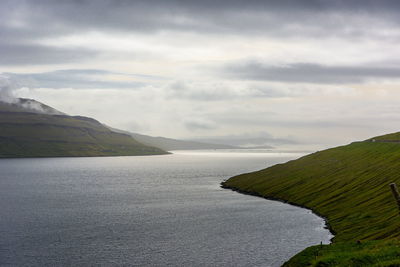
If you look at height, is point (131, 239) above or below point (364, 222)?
below

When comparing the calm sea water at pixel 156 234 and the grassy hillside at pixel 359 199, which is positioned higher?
the grassy hillside at pixel 359 199

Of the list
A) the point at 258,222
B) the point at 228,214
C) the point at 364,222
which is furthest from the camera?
the point at 228,214

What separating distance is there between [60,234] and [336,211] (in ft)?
301

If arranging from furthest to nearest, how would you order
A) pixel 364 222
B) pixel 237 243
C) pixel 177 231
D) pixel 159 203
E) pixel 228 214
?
pixel 159 203 < pixel 228 214 < pixel 177 231 < pixel 364 222 < pixel 237 243

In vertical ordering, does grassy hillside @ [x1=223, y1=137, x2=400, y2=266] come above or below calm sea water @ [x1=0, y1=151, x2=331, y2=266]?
above

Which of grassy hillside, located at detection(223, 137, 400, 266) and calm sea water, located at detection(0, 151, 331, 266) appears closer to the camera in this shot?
calm sea water, located at detection(0, 151, 331, 266)

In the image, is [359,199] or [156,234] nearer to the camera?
[156,234]

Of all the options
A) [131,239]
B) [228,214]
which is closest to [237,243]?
[131,239]

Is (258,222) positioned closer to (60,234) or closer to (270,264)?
(270,264)

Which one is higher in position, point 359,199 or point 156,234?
point 359,199

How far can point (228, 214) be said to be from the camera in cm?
15525

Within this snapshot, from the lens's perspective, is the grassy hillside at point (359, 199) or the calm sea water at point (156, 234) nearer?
the calm sea water at point (156, 234)

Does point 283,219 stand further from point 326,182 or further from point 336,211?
point 326,182

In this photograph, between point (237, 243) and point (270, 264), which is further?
point (237, 243)
